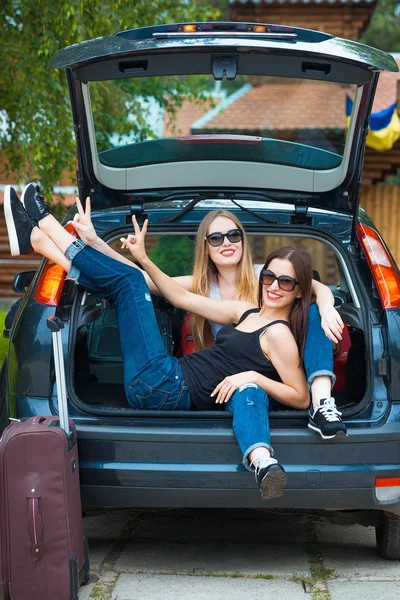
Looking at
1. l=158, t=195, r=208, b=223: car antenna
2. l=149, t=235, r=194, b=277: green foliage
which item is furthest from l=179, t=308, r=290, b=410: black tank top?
l=149, t=235, r=194, b=277: green foliage

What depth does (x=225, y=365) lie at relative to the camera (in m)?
3.75

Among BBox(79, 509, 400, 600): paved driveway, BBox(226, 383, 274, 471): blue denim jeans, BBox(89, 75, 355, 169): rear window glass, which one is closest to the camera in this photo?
BBox(226, 383, 274, 471): blue denim jeans

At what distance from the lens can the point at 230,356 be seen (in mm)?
3777

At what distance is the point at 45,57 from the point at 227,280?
3.37 m

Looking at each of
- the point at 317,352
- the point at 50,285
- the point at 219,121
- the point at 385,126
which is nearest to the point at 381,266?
the point at 317,352

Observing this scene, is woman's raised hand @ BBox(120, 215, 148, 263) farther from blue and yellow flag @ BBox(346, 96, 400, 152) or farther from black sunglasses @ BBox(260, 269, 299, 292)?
blue and yellow flag @ BBox(346, 96, 400, 152)

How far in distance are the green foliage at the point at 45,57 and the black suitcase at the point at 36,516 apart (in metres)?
3.86

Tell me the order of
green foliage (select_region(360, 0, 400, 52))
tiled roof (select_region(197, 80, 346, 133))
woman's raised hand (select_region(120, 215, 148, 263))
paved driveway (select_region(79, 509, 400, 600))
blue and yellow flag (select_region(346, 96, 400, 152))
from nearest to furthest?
paved driveway (select_region(79, 509, 400, 600)) < woman's raised hand (select_region(120, 215, 148, 263)) < blue and yellow flag (select_region(346, 96, 400, 152)) < tiled roof (select_region(197, 80, 346, 133)) < green foliage (select_region(360, 0, 400, 52))

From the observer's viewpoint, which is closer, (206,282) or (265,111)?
(206,282)

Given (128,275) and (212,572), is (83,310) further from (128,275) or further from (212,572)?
(212,572)

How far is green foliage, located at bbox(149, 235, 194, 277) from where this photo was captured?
613cm

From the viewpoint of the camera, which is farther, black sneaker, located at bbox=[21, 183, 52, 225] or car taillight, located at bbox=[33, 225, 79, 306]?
black sneaker, located at bbox=[21, 183, 52, 225]

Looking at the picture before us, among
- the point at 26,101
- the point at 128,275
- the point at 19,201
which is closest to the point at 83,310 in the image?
the point at 128,275

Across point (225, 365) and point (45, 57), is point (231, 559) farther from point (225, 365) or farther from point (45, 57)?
point (45, 57)
